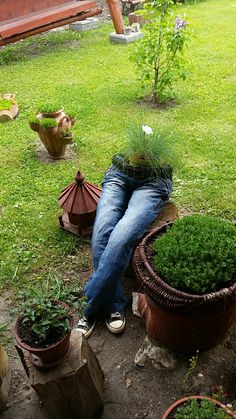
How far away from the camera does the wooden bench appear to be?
898cm

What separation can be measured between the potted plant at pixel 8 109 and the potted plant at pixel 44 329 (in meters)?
4.62

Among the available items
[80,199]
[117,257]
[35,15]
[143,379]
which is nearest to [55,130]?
[80,199]

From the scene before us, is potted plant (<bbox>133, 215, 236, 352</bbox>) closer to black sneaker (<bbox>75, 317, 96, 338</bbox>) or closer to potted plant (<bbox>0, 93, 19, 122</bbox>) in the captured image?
black sneaker (<bbox>75, 317, 96, 338</bbox>)

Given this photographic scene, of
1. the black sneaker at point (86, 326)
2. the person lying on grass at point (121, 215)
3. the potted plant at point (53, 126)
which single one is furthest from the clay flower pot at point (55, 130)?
the black sneaker at point (86, 326)

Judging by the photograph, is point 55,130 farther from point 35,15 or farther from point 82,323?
point 35,15

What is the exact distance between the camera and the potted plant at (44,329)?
226 cm

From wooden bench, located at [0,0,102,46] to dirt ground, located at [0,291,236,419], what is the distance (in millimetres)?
7639

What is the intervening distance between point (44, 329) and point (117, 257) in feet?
2.93

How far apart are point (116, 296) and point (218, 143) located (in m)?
3.04

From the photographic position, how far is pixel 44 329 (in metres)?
2.27

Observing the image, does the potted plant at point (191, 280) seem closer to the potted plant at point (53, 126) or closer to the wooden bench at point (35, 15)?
the potted plant at point (53, 126)

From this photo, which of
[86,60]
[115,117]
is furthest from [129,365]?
[86,60]

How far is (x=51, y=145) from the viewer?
5.22 metres

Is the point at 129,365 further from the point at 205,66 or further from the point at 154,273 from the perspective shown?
the point at 205,66
